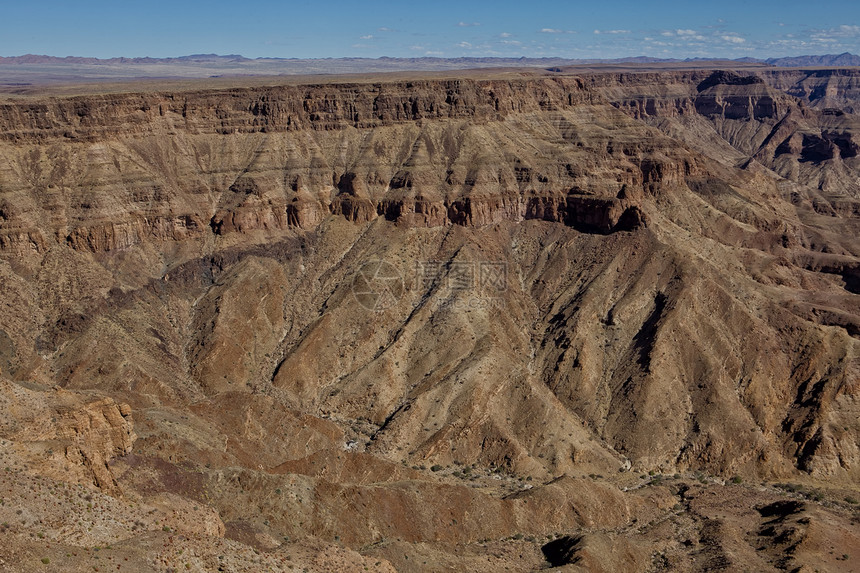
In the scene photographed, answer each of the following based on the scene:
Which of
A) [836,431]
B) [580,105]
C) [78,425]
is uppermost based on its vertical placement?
[580,105]

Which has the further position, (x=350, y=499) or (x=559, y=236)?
(x=559, y=236)

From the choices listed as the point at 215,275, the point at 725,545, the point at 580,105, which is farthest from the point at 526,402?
the point at 580,105

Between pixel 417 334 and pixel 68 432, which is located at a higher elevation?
pixel 68 432

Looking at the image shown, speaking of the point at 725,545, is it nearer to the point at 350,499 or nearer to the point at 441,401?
the point at 350,499

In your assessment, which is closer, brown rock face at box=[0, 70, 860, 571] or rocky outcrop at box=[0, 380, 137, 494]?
rocky outcrop at box=[0, 380, 137, 494]

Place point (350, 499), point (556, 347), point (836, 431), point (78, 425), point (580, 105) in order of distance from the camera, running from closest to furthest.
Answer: point (78, 425) < point (350, 499) < point (836, 431) < point (556, 347) < point (580, 105)

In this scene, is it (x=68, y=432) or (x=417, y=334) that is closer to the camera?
(x=68, y=432)

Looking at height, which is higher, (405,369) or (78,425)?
(78,425)

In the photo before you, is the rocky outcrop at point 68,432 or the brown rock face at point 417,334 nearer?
the rocky outcrop at point 68,432
